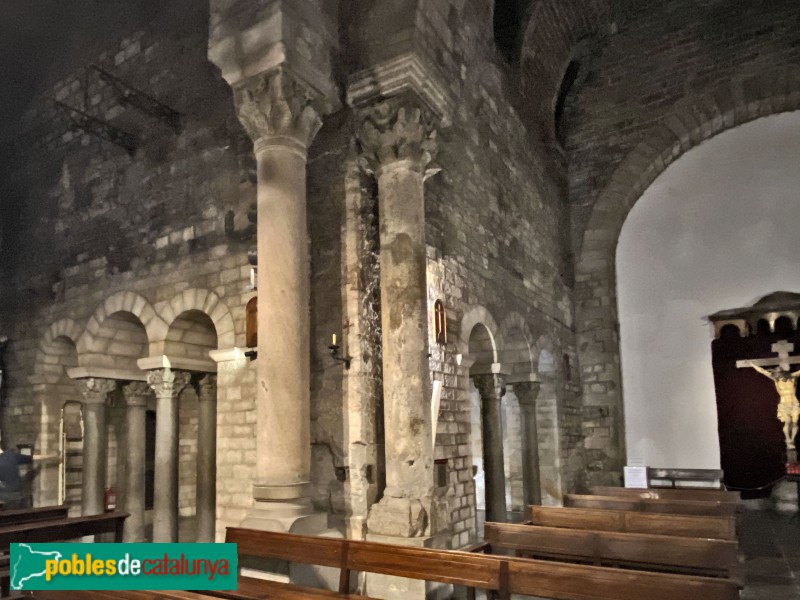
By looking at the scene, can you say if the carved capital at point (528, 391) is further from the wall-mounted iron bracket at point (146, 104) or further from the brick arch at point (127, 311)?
the wall-mounted iron bracket at point (146, 104)

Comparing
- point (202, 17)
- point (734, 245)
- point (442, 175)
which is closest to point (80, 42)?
point (202, 17)

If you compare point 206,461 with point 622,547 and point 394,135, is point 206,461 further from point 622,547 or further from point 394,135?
point 622,547

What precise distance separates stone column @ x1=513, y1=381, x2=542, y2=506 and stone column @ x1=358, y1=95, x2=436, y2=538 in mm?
3834

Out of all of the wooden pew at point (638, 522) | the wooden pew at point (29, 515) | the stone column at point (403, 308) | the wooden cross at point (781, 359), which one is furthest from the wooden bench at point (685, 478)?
the wooden pew at point (29, 515)

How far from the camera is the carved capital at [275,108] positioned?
220 inches

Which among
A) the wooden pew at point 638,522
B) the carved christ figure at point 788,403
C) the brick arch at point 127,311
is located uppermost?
the brick arch at point 127,311

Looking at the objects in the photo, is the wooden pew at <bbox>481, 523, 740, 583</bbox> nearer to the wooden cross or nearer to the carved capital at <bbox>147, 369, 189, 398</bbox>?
the carved capital at <bbox>147, 369, 189, 398</bbox>

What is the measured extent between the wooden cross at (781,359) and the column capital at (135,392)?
9.20 metres

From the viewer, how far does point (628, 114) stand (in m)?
11.6

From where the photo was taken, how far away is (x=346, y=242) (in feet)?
20.0

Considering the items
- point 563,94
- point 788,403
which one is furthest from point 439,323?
point 563,94

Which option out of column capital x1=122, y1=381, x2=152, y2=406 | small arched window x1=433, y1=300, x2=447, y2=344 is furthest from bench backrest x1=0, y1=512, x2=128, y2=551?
small arched window x1=433, y1=300, x2=447, y2=344

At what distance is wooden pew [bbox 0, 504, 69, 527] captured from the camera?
5.83 meters

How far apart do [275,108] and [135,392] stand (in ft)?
15.5
